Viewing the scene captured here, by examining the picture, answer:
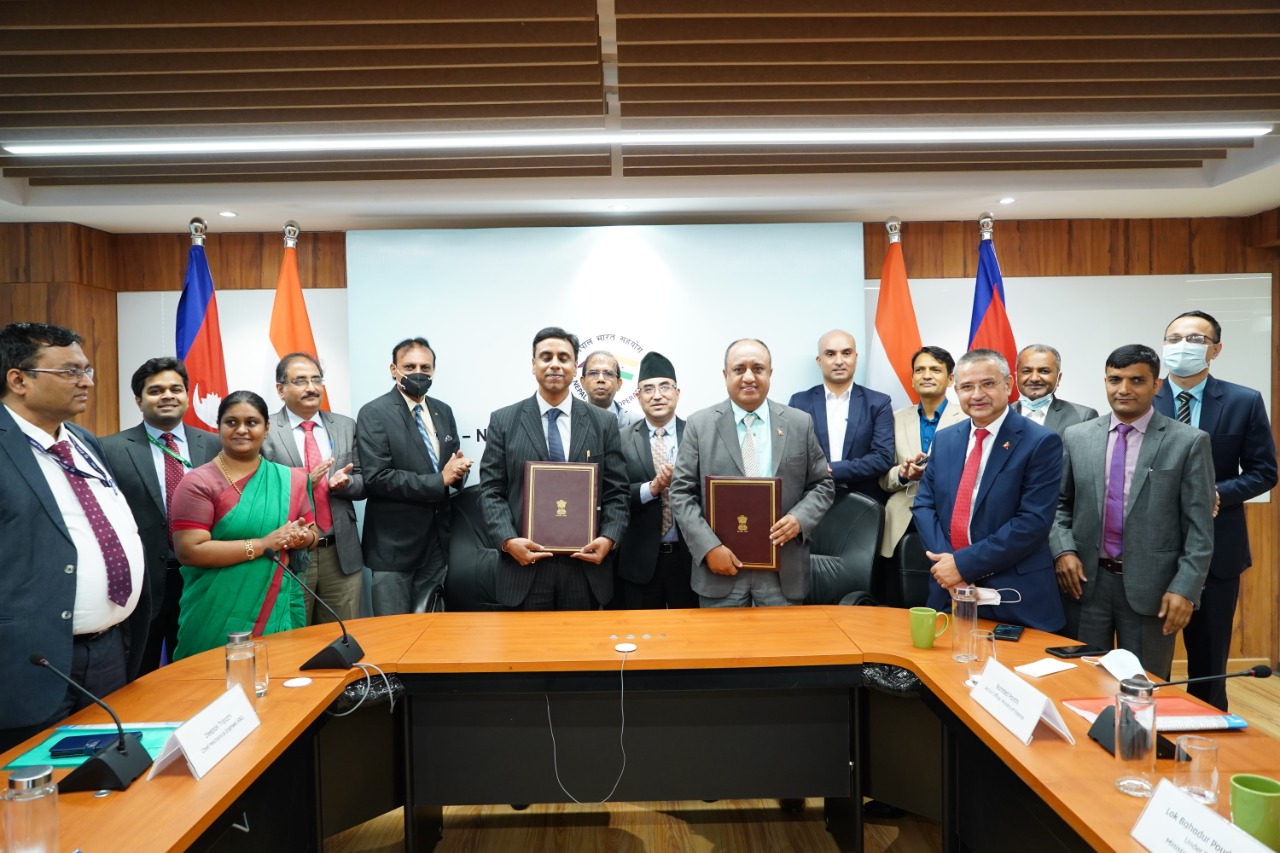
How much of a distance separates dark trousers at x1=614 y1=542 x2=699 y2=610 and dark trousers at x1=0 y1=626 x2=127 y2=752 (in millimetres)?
2026

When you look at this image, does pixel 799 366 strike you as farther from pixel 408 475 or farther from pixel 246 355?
pixel 246 355

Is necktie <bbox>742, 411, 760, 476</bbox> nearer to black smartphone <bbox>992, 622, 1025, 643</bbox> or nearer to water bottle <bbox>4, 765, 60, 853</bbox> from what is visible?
black smartphone <bbox>992, 622, 1025, 643</bbox>

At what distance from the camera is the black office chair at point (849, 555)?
327 cm

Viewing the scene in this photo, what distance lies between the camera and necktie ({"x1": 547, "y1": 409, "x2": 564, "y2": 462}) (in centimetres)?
323

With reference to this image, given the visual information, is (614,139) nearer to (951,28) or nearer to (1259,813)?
(951,28)

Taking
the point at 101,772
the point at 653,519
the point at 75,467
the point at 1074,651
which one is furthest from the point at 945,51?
the point at 101,772

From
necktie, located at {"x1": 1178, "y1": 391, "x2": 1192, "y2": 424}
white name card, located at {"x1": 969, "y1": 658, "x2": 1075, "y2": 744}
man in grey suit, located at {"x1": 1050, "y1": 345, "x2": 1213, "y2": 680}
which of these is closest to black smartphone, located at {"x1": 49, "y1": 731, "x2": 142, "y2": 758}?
white name card, located at {"x1": 969, "y1": 658, "x2": 1075, "y2": 744}

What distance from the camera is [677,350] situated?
14.9 feet

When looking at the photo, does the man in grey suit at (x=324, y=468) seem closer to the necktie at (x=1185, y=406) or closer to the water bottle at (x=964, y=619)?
the water bottle at (x=964, y=619)

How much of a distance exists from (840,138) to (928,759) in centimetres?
265

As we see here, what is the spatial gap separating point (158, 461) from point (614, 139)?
2.47 metres

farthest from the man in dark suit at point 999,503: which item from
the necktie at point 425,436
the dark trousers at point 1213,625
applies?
the necktie at point 425,436

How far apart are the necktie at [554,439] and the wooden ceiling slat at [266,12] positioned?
154cm

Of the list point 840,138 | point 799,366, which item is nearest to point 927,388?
point 799,366
